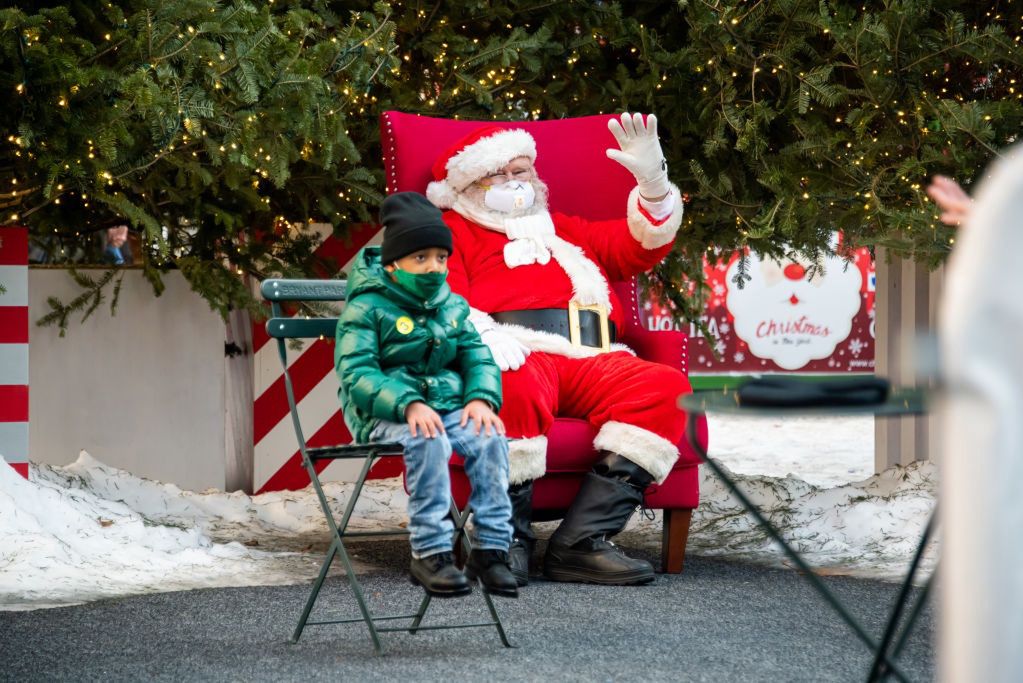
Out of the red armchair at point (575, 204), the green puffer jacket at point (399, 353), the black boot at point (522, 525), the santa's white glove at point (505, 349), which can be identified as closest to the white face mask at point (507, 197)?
the red armchair at point (575, 204)

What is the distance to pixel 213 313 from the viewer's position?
635 cm

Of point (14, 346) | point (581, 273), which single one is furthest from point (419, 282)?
point (14, 346)

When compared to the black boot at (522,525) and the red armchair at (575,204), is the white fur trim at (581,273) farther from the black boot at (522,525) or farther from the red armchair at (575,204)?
the black boot at (522,525)

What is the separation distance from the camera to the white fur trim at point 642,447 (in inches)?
167

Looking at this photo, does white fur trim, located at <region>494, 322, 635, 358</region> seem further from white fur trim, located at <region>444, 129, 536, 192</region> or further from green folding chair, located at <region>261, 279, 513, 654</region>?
green folding chair, located at <region>261, 279, 513, 654</region>

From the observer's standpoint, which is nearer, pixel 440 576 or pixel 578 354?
pixel 440 576

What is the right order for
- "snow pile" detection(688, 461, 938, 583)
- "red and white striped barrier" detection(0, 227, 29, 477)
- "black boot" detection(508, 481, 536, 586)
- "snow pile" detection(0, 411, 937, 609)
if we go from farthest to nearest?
"red and white striped barrier" detection(0, 227, 29, 477) < "snow pile" detection(688, 461, 938, 583) < "black boot" detection(508, 481, 536, 586) < "snow pile" detection(0, 411, 937, 609)

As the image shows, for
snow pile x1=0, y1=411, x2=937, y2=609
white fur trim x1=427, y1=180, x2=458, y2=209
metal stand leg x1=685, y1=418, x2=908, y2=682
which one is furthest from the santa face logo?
metal stand leg x1=685, y1=418, x2=908, y2=682

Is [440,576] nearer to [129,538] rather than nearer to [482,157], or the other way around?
[129,538]

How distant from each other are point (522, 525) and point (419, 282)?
4.39ft

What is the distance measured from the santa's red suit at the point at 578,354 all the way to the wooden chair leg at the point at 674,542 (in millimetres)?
263

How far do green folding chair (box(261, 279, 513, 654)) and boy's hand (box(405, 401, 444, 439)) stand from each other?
0.28 ft

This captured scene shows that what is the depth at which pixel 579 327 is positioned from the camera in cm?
475

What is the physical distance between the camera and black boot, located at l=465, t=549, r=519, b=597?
9.99 feet
